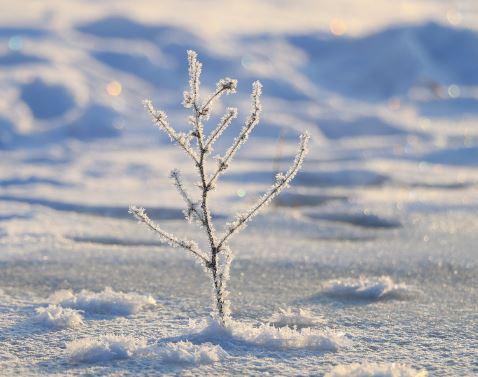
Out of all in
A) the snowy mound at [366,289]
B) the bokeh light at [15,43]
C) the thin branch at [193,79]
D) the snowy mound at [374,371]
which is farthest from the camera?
the bokeh light at [15,43]

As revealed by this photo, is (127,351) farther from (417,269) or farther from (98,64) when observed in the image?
(98,64)

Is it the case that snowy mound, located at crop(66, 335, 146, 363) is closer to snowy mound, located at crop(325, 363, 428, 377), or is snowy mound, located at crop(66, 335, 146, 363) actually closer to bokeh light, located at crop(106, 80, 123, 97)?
snowy mound, located at crop(325, 363, 428, 377)

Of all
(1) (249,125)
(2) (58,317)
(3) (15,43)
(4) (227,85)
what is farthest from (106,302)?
(3) (15,43)

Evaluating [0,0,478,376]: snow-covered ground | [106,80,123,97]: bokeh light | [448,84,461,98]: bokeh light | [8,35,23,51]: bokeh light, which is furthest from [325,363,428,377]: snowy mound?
[448,84,461,98]: bokeh light

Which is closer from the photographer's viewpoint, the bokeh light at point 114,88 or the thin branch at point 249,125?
the thin branch at point 249,125

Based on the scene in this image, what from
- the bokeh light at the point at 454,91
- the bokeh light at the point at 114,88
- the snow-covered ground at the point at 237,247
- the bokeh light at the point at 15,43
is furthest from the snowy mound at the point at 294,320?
the bokeh light at the point at 454,91

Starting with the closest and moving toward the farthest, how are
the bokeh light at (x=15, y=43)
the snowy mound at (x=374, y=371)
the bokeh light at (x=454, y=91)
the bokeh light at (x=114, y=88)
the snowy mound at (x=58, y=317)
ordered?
the snowy mound at (x=374, y=371)
the snowy mound at (x=58, y=317)
the bokeh light at (x=114, y=88)
the bokeh light at (x=15, y=43)
the bokeh light at (x=454, y=91)

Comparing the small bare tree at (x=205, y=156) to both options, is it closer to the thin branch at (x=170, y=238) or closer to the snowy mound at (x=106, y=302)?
the thin branch at (x=170, y=238)

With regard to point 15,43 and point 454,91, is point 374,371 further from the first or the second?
point 454,91
